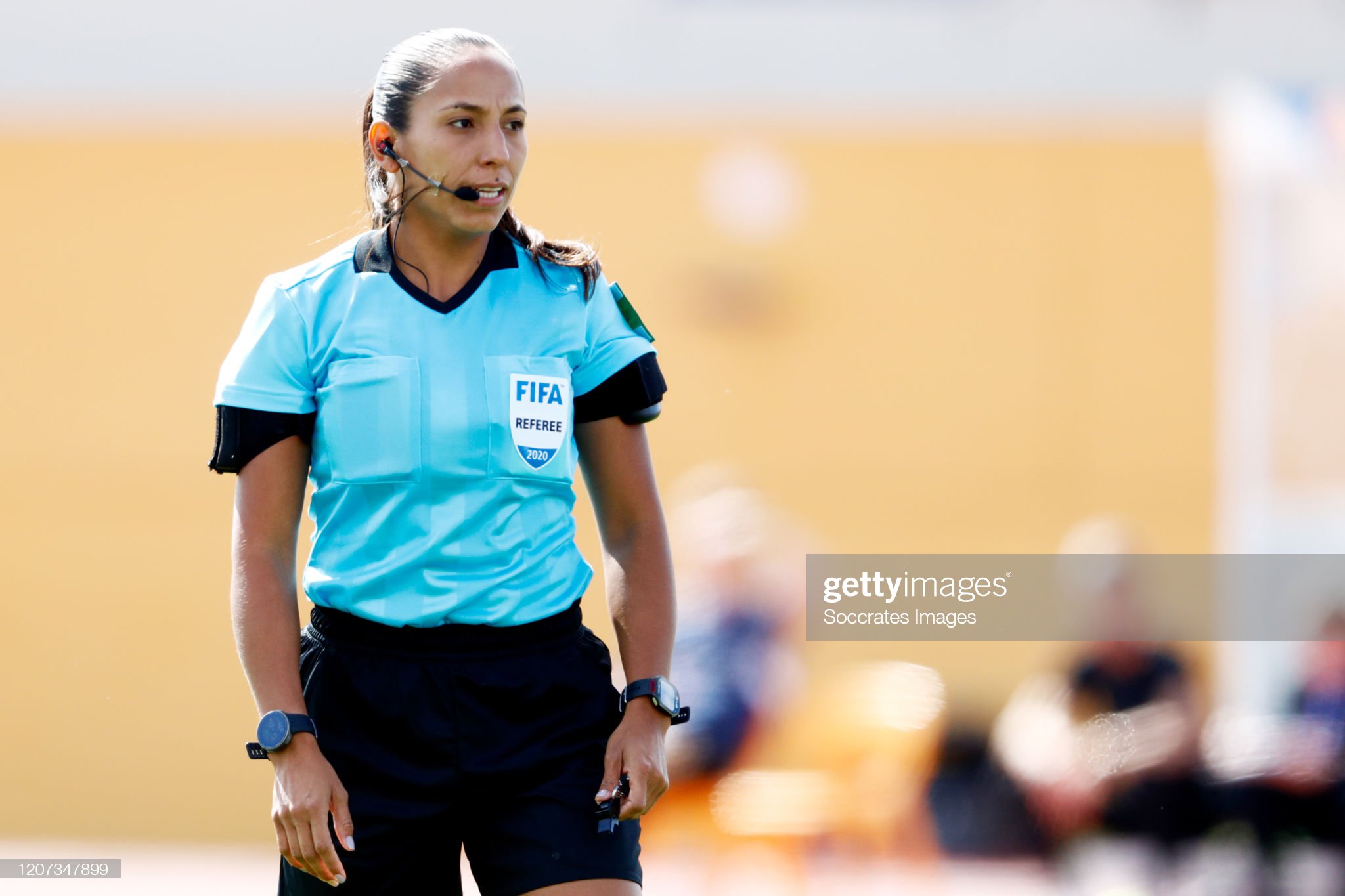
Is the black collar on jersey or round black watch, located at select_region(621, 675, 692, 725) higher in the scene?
the black collar on jersey

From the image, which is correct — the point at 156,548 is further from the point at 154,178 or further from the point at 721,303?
the point at 721,303

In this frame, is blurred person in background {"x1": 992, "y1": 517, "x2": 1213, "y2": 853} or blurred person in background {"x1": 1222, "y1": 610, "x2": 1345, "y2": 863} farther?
blurred person in background {"x1": 992, "y1": 517, "x2": 1213, "y2": 853}

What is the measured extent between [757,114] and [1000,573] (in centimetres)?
304

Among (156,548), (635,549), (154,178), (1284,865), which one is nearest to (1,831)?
(156,548)

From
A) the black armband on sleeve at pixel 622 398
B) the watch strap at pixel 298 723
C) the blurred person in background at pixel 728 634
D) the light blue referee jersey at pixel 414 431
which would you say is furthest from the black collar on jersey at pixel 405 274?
the blurred person in background at pixel 728 634

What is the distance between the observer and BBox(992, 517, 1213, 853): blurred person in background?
5.84 m

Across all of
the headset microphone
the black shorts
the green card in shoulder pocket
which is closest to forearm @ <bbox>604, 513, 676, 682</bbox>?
the black shorts

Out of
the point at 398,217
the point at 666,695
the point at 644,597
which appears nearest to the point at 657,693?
the point at 666,695

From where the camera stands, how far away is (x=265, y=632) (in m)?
2.09

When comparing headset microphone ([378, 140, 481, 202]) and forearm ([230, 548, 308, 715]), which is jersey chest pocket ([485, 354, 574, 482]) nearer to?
→ headset microphone ([378, 140, 481, 202])

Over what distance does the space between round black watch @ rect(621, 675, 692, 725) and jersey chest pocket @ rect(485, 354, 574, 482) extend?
1.04ft

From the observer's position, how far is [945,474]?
8.88 metres

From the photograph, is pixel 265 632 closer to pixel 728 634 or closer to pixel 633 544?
pixel 633 544

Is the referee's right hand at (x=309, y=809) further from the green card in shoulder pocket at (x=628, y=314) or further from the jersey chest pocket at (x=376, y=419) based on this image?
the green card in shoulder pocket at (x=628, y=314)
